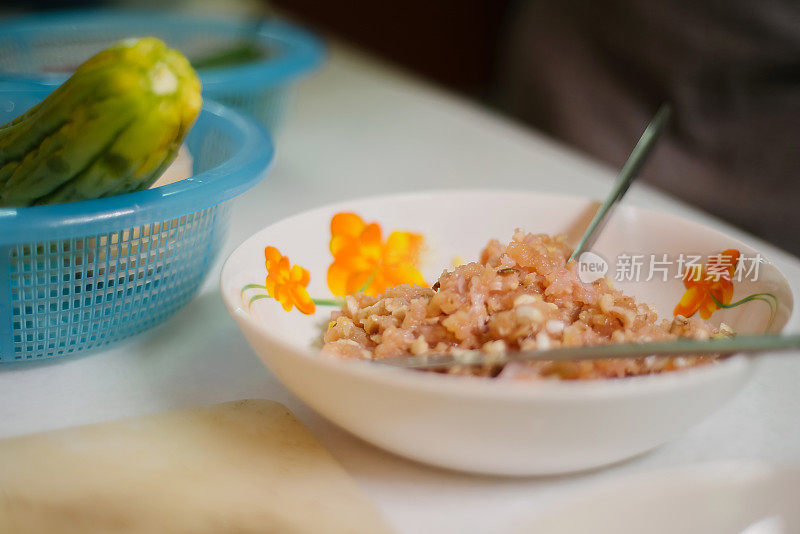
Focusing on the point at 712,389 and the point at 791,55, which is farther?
the point at 791,55

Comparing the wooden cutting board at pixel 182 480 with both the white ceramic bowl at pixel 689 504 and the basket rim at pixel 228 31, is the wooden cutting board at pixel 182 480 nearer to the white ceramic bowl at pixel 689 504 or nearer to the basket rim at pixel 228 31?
the white ceramic bowl at pixel 689 504

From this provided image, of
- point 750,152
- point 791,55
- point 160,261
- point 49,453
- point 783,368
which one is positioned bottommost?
point 49,453

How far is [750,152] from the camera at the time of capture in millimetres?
1504

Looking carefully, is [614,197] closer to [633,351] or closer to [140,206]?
[633,351]

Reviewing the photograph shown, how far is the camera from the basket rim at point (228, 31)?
1.09 metres

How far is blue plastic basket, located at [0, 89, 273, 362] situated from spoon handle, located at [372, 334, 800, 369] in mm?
255

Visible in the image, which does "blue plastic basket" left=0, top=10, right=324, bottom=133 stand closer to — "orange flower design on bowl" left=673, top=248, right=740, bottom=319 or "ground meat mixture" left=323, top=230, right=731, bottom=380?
"ground meat mixture" left=323, top=230, right=731, bottom=380

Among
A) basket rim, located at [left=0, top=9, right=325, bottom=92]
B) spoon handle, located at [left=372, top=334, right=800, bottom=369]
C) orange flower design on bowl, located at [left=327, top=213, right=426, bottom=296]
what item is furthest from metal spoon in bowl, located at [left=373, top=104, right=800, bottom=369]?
basket rim, located at [left=0, top=9, right=325, bottom=92]

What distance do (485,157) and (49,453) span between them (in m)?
0.95

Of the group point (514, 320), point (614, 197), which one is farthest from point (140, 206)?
point (614, 197)

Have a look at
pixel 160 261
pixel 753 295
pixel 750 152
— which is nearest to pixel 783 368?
pixel 753 295

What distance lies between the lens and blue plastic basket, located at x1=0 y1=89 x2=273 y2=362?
0.60m

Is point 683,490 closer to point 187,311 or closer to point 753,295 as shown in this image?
point 753,295

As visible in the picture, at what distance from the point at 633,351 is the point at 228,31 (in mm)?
1194
